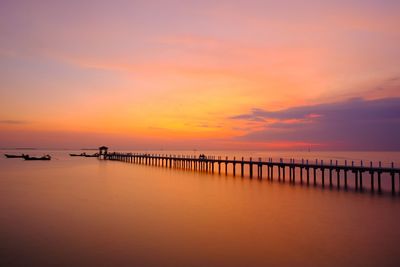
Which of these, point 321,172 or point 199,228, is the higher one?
point 321,172

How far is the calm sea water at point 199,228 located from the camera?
12422 millimetres

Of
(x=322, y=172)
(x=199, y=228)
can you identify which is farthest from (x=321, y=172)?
(x=199, y=228)

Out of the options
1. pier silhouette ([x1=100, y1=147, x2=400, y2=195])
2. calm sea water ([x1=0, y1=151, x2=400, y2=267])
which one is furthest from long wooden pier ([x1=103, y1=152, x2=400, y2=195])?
calm sea water ([x1=0, y1=151, x2=400, y2=267])

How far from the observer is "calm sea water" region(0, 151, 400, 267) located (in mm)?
12422

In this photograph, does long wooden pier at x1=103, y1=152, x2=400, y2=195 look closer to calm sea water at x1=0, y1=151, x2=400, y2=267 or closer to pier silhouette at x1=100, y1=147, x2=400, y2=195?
pier silhouette at x1=100, y1=147, x2=400, y2=195

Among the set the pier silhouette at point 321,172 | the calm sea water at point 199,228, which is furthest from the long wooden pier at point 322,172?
the calm sea water at point 199,228

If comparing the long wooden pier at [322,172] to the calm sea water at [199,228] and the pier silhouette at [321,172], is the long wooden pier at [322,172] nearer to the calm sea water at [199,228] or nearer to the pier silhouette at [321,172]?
the pier silhouette at [321,172]

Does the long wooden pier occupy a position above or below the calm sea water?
above

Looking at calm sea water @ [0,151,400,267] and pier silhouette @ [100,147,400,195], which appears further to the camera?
pier silhouette @ [100,147,400,195]

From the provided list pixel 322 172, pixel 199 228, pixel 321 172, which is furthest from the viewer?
pixel 321 172

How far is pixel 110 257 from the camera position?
40.4ft

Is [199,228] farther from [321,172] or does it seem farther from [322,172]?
[321,172]

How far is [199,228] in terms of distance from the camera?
16656 mm

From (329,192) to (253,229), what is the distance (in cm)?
1401
